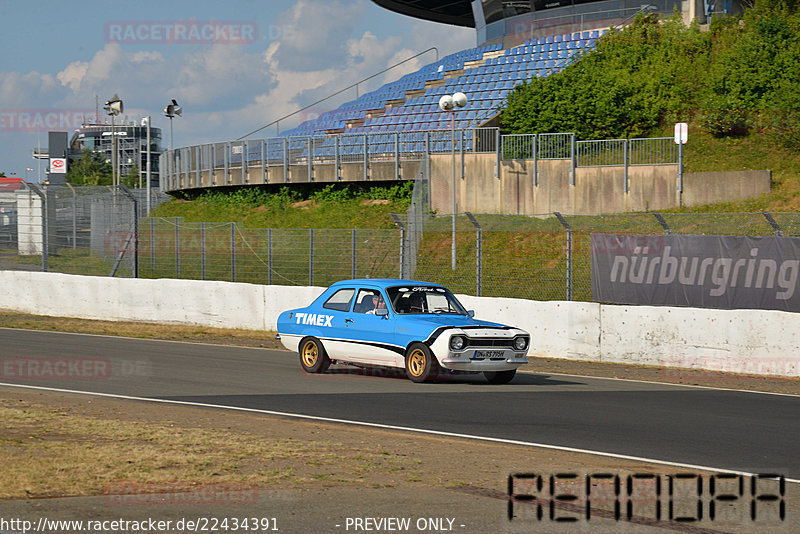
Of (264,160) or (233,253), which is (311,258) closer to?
(233,253)

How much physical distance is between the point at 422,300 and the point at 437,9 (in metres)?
62.4

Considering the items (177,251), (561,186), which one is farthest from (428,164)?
(177,251)

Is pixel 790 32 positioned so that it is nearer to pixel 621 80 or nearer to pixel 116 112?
pixel 621 80

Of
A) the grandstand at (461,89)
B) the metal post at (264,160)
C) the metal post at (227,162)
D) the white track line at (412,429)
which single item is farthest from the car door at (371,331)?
the metal post at (227,162)

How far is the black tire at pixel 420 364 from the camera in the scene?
45.8 ft

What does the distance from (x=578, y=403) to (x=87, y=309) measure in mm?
17570

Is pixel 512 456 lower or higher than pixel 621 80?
lower

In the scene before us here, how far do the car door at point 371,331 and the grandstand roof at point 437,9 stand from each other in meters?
58.5

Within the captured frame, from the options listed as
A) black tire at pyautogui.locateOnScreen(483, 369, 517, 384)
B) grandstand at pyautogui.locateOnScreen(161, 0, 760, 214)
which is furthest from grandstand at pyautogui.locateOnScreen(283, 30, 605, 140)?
black tire at pyautogui.locateOnScreen(483, 369, 517, 384)

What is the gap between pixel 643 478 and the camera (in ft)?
25.8

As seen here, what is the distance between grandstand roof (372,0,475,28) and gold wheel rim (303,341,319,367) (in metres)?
58.5

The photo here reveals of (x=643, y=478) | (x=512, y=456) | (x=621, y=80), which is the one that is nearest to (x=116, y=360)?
(x=512, y=456)

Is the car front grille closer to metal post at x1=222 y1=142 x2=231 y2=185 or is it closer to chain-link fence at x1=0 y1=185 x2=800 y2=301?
chain-link fence at x1=0 y1=185 x2=800 y2=301

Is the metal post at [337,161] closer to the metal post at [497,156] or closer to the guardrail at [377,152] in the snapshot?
the guardrail at [377,152]
